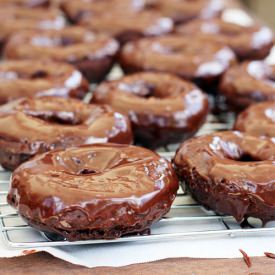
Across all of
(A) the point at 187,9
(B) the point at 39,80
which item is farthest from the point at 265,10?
(B) the point at 39,80

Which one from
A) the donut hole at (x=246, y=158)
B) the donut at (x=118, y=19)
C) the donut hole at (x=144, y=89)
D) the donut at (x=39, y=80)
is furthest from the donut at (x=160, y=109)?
the donut at (x=118, y=19)

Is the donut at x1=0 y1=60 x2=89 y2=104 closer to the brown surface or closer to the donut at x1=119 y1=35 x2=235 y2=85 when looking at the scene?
the donut at x1=119 y1=35 x2=235 y2=85

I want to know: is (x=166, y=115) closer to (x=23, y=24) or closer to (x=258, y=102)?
(x=258, y=102)

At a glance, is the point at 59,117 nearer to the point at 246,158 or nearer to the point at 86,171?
the point at 86,171

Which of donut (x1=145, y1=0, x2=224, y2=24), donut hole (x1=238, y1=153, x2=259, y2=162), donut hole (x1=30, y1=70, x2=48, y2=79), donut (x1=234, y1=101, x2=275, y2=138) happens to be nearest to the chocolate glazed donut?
donut hole (x1=238, y1=153, x2=259, y2=162)

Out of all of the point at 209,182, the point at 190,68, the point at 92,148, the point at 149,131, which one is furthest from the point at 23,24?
the point at 209,182

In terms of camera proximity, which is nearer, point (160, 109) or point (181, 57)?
point (160, 109)
